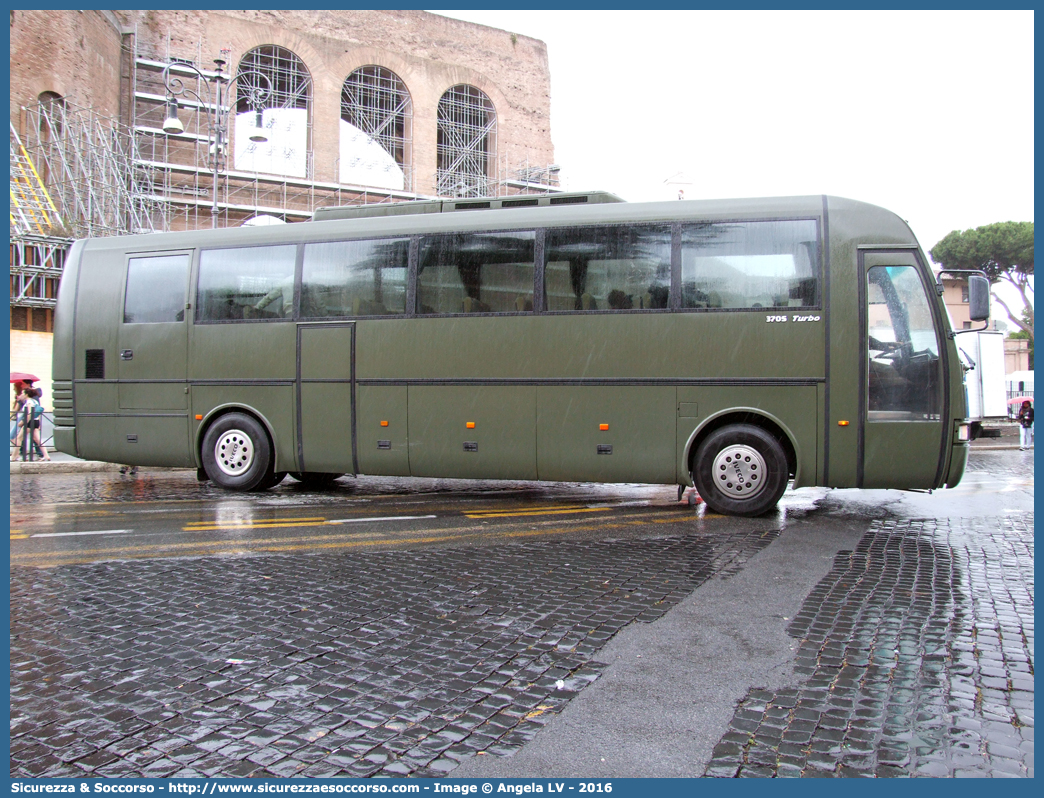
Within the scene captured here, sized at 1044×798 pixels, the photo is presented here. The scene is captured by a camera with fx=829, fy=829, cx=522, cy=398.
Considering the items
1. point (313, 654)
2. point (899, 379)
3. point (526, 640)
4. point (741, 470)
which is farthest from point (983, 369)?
point (313, 654)

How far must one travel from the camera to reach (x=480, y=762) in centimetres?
310

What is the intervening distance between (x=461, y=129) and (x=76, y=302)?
34282 mm

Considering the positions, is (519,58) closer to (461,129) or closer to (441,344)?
(461,129)

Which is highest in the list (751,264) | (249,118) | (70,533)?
(249,118)

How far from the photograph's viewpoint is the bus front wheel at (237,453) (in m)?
10.9

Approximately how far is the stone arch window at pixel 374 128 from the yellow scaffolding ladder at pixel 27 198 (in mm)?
15116

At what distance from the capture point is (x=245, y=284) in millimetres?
11031

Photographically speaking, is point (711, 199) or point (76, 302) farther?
point (76, 302)

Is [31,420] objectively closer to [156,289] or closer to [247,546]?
[156,289]

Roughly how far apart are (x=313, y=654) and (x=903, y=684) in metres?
2.92

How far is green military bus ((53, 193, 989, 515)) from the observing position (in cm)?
866

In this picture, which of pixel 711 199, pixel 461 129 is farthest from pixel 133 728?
pixel 461 129

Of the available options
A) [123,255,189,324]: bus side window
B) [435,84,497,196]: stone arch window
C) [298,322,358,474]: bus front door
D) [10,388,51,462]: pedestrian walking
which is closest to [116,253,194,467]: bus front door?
[123,255,189,324]: bus side window

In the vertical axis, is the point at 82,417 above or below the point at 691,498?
above
